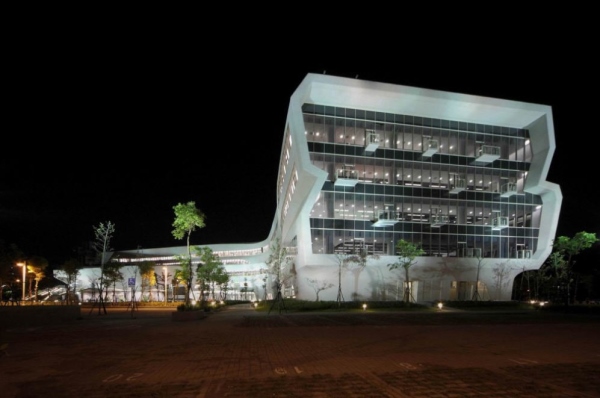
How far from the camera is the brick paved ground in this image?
8.66 m

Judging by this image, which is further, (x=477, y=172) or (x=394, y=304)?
(x=477, y=172)

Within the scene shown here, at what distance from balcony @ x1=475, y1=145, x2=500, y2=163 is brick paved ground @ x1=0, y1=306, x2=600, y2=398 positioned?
32391mm

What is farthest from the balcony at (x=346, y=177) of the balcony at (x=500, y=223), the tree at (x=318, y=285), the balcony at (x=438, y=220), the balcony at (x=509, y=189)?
the balcony at (x=509, y=189)

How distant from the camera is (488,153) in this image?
48.7m

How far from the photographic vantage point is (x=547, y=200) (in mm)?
50750

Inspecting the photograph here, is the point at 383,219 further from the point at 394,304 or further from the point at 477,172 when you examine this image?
the point at 477,172

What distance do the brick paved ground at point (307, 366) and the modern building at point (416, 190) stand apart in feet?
88.2

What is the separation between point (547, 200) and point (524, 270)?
25.5 ft

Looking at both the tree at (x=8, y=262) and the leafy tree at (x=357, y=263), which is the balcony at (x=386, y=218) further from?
the tree at (x=8, y=262)

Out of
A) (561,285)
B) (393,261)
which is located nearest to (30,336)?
(393,261)

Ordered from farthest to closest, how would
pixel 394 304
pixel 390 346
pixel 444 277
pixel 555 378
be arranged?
pixel 444 277 < pixel 394 304 < pixel 390 346 < pixel 555 378

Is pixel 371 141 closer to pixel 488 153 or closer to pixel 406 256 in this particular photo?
pixel 406 256

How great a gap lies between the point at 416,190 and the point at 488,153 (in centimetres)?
823

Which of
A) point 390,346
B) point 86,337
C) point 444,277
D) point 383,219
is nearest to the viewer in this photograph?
point 390,346
